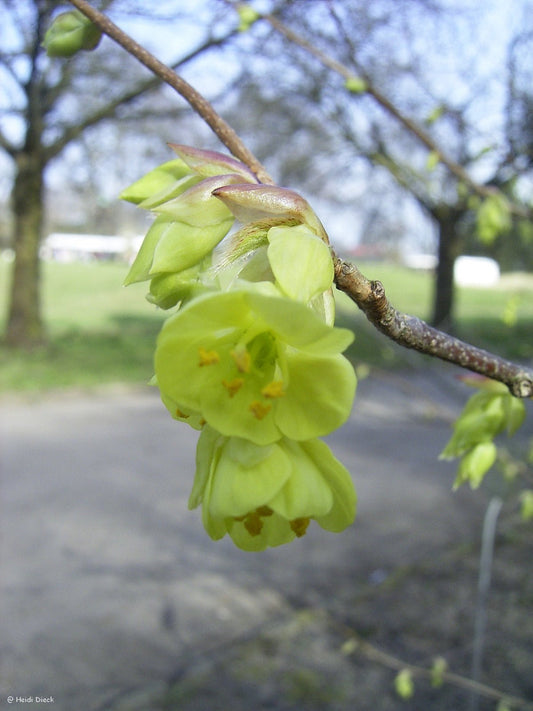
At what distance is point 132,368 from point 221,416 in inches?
293

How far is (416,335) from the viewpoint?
0.56 m

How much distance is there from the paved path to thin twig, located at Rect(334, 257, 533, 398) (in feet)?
5.85

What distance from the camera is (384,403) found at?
6.82 metres

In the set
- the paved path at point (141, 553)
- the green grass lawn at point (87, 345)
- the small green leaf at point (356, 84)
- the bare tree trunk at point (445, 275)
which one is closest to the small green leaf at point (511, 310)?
the paved path at point (141, 553)

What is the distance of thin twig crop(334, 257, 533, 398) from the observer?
52 centimetres

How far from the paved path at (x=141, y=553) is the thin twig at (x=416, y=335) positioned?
5.85 feet

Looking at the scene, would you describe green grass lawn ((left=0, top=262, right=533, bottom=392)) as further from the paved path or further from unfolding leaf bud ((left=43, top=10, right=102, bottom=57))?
unfolding leaf bud ((left=43, top=10, right=102, bottom=57))

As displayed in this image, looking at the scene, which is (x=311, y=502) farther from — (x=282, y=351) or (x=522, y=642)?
(x=522, y=642)

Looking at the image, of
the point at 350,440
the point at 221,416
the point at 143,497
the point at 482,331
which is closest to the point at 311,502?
the point at 221,416

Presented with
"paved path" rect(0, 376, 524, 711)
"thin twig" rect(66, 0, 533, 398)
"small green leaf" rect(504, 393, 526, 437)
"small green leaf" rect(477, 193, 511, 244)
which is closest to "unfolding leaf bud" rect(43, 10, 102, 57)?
"thin twig" rect(66, 0, 533, 398)

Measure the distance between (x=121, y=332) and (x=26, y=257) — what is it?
243 centimetres

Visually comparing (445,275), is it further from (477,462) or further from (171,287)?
(171,287)

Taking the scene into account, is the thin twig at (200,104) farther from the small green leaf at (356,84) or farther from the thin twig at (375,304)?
the small green leaf at (356,84)

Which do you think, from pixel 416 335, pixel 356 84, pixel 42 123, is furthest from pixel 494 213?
pixel 42 123
